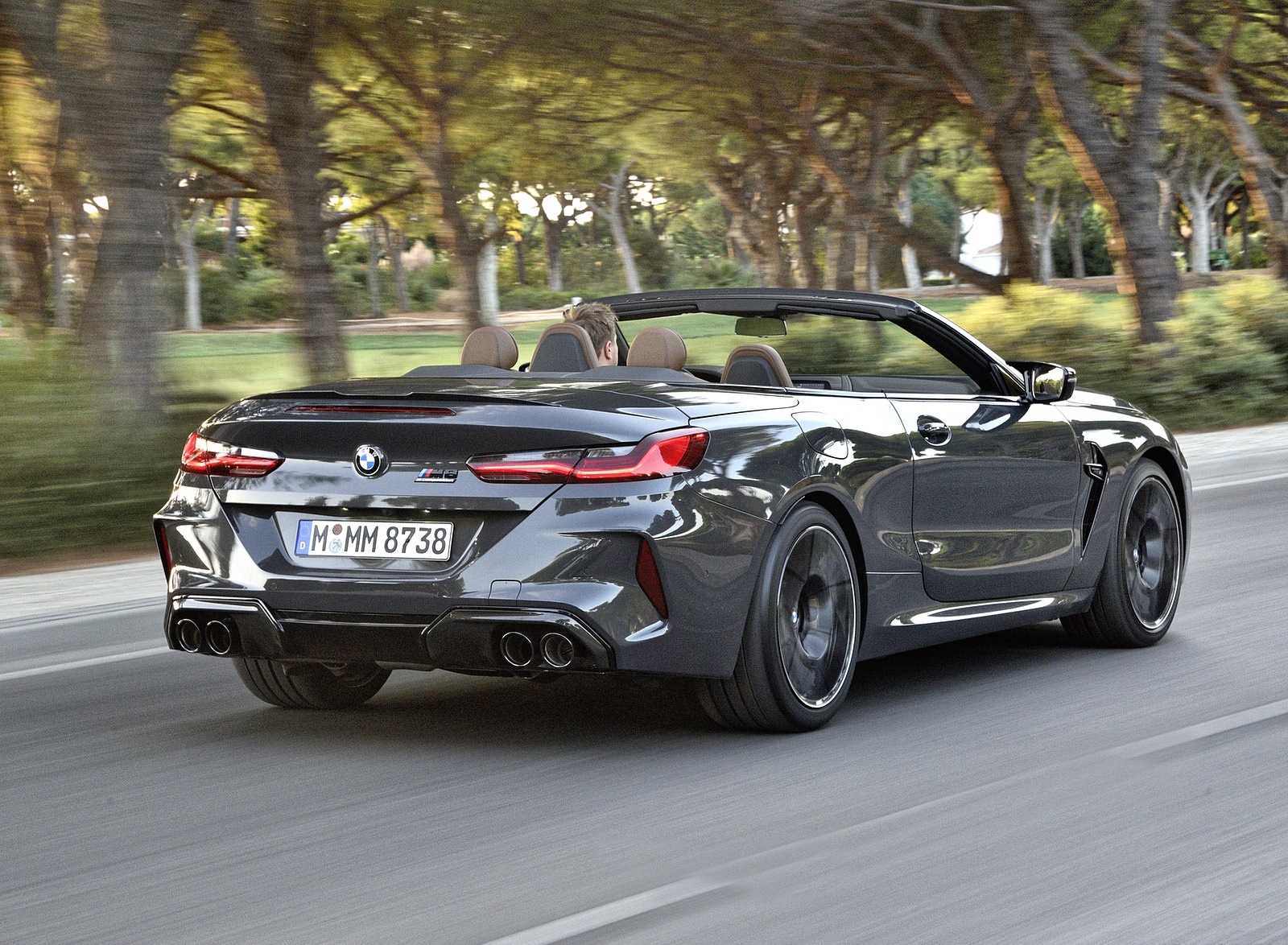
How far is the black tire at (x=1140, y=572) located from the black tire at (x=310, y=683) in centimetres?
300

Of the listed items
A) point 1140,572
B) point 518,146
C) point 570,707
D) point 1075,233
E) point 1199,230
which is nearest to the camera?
point 570,707

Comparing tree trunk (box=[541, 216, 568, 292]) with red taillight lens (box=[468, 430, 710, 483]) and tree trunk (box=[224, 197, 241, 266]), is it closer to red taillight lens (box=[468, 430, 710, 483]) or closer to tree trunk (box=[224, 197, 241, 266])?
tree trunk (box=[224, 197, 241, 266])

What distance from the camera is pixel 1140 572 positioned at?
25.5 ft

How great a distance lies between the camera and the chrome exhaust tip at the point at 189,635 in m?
5.61

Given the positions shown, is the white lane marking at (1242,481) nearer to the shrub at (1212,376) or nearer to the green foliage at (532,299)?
the shrub at (1212,376)

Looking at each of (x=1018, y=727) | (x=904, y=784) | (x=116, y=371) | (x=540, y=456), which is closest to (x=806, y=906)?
(x=904, y=784)

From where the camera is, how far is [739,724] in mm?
5824

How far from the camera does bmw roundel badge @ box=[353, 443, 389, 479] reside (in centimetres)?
538

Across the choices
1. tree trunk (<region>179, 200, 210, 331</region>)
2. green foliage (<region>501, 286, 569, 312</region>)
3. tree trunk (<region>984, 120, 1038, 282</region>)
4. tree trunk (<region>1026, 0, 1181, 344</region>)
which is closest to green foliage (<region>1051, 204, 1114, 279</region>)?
green foliage (<region>501, 286, 569, 312</region>)

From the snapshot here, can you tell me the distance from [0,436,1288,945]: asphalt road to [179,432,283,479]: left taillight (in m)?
0.89

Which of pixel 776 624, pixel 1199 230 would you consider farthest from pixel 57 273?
pixel 1199 230

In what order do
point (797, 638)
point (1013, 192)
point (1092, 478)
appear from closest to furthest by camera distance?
point (797, 638) → point (1092, 478) → point (1013, 192)

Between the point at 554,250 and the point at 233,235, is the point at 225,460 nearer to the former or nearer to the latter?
the point at 233,235

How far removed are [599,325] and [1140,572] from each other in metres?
2.64
